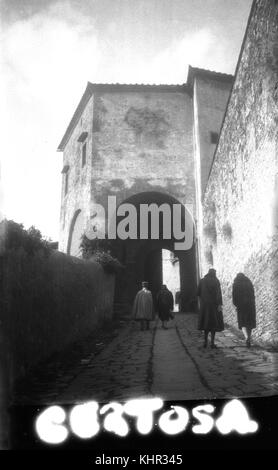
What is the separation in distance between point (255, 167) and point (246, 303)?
7.52ft

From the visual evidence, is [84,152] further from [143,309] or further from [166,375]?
[166,375]

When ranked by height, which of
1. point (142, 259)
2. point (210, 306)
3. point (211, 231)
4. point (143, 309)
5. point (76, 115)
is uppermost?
point (76, 115)

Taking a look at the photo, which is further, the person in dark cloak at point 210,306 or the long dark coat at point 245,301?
the person in dark cloak at point 210,306

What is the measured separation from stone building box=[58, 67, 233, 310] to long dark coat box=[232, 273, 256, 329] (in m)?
6.95

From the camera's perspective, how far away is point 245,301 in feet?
19.7

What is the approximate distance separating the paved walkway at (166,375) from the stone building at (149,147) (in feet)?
24.5

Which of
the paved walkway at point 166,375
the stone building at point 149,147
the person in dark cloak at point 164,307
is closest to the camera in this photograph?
the paved walkway at point 166,375

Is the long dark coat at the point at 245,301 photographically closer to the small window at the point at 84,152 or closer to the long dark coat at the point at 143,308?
the long dark coat at the point at 143,308

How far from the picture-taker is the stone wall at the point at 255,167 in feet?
16.3

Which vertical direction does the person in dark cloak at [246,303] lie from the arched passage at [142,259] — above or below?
below

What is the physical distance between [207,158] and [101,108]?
15.3ft

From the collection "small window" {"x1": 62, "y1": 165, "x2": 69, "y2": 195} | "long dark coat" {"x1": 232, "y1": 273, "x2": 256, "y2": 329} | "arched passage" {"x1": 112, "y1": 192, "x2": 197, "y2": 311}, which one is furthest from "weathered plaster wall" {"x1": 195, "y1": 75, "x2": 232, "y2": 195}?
"long dark coat" {"x1": 232, "y1": 273, "x2": 256, "y2": 329}

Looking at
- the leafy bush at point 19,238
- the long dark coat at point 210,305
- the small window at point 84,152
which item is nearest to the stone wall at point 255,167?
the long dark coat at point 210,305

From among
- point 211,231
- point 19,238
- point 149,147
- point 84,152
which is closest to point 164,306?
point 211,231
